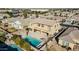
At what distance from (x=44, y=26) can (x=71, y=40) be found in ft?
0.98

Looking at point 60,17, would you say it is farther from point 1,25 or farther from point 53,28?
point 1,25

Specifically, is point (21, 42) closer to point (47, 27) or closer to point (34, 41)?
point (34, 41)

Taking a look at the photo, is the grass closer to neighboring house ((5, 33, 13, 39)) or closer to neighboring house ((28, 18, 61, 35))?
neighboring house ((5, 33, 13, 39))

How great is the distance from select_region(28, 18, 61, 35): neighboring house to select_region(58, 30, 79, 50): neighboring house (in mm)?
111

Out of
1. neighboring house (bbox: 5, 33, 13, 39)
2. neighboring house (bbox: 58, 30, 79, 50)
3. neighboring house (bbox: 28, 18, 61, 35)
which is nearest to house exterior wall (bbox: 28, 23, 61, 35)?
neighboring house (bbox: 28, 18, 61, 35)

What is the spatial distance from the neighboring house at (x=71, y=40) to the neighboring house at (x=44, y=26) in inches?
4.4

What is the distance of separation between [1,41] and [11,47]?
0.12m

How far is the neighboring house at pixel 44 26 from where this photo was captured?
167 centimetres

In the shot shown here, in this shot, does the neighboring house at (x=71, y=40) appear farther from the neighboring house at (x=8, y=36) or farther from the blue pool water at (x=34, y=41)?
the neighboring house at (x=8, y=36)

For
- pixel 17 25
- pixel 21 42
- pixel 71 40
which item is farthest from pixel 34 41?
pixel 71 40

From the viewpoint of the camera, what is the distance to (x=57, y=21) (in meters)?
1.67

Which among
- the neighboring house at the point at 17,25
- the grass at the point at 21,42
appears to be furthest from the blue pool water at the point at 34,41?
the neighboring house at the point at 17,25

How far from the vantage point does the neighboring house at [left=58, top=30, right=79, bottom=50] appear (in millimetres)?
1637
